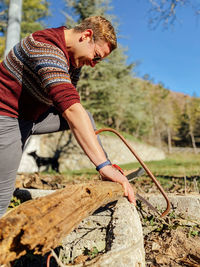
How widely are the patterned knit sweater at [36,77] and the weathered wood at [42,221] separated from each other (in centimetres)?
60

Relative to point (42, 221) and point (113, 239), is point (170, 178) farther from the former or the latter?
point (42, 221)

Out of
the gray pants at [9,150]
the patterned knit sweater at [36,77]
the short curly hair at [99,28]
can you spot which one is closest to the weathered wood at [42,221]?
the patterned knit sweater at [36,77]

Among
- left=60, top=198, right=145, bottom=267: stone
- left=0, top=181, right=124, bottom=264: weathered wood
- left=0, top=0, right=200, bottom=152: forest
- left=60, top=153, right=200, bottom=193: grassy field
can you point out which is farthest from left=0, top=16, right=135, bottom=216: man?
left=0, top=0, right=200, bottom=152: forest

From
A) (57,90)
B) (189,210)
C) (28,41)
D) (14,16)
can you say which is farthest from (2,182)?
(14,16)

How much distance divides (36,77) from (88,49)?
1.60 ft

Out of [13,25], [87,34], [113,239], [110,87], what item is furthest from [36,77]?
[110,87]

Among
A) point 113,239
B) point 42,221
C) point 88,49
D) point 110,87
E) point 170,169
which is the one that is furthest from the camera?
point 110,87

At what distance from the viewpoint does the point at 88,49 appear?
69.4 inches

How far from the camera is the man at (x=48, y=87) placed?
1.46 meters

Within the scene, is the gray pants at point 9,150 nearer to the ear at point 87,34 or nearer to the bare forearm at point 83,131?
the bare forearm at point 83,131

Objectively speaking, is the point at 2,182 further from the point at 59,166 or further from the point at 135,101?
the point at 135,101

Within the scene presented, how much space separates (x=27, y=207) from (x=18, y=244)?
172 mm

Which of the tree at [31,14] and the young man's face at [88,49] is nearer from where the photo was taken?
the young man's face at [88,49]

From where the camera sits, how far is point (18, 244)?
1037 mm
